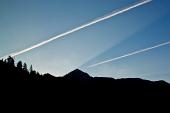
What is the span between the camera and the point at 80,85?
121 meters

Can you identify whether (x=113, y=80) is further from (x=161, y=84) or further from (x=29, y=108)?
(x=29, y=108)

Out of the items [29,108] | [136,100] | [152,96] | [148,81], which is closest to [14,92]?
[29,108]

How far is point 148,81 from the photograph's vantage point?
164875 mm

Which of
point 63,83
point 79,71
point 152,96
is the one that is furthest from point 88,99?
point 79,71

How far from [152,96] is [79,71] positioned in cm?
6640

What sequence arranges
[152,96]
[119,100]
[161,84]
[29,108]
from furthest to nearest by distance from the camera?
[161,84], [152,96], [119,100], [29,108]

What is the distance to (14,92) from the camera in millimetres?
85000

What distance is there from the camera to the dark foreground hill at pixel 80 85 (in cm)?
9738

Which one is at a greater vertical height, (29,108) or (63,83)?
(63,83)

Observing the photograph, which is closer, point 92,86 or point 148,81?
point 92,86

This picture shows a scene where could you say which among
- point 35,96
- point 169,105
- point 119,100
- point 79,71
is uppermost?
point 79,71

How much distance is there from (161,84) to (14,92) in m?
117

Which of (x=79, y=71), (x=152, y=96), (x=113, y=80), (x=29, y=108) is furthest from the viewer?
(x=79, y=71)

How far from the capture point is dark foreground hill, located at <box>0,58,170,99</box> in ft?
319
